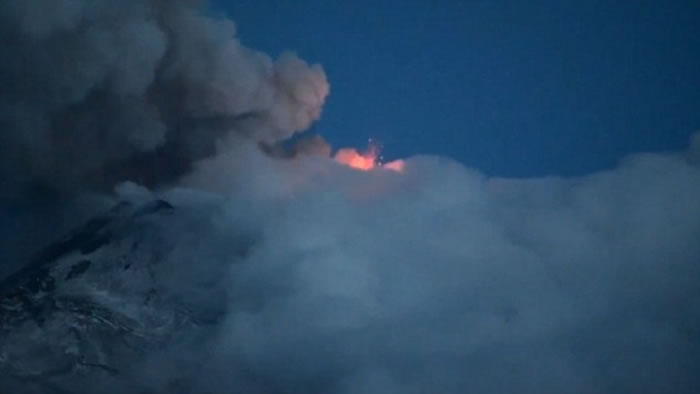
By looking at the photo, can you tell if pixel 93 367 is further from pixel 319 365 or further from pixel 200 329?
pixel 319 365

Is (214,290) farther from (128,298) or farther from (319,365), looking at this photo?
(319,365)

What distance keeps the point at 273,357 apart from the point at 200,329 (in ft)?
19.1

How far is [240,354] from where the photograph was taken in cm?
5475

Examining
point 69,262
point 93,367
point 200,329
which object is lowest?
point 93,367

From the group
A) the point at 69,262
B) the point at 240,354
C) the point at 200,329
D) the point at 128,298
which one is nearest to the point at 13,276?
the point at 69,262

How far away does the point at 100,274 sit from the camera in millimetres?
56344

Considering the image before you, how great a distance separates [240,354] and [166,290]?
7810 millimetres

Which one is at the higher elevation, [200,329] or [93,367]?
[200,329]

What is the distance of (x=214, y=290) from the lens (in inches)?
2291

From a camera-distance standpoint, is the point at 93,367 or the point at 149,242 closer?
the point at 93,367

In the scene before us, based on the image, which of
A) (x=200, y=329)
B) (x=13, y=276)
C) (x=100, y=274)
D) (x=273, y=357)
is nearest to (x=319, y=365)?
(x=273, y=357)

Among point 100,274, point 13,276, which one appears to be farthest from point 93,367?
point 13,276

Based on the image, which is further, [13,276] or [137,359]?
[13,276]

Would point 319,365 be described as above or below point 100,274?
below
